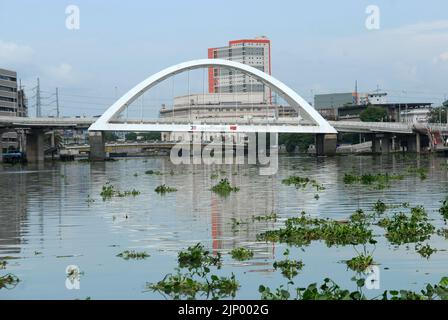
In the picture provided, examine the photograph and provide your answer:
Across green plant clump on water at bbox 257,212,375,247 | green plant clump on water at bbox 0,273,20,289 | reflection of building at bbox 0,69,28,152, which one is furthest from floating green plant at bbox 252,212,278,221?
reflection of building at bbox 0,69,28,152

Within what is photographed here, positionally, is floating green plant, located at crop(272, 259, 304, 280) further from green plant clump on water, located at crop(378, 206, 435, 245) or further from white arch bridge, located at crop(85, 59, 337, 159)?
white arch bridge, located at crop(85, 59, 337, 159)

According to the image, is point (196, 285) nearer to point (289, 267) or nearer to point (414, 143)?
point (289, 267)

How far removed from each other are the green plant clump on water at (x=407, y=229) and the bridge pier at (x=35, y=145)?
92.9m

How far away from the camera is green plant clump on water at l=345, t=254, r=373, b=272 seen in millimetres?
14134

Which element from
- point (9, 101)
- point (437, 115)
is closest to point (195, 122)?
point (9, 101)

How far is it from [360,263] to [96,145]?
89.3m

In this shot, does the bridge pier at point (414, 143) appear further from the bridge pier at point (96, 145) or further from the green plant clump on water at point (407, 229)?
the green plant clump on water at point (407, 229)

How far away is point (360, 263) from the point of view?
14.2 m

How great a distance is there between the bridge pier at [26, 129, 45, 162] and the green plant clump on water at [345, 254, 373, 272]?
98.0m

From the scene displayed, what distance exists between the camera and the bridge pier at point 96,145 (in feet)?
327
